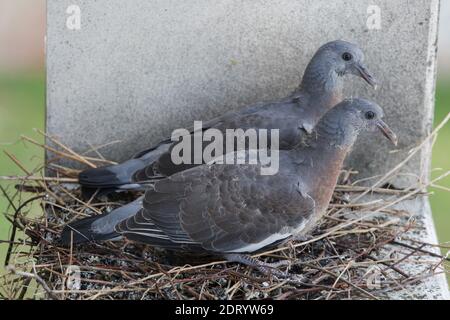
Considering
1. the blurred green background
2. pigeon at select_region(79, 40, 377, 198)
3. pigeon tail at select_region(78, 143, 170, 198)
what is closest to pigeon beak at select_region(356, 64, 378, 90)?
pigeon at select_region(79, 40, 377, 198)

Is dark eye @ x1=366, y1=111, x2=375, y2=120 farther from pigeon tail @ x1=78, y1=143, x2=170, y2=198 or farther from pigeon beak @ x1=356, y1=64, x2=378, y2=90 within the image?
pigeon tail @ x1=78, y1=143, x2=170, y2=198

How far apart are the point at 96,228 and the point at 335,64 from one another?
1.29 metres

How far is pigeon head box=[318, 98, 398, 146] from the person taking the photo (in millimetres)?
4043

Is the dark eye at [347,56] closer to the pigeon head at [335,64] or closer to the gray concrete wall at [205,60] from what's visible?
the pigeon head at [335,64]

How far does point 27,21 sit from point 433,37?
455 centimetres

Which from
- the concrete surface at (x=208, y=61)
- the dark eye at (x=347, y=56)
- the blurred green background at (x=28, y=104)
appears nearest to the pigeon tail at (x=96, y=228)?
the concrete surface at (x=208, y=61)

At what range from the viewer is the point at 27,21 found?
8.17m

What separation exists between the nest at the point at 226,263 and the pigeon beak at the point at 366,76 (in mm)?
394

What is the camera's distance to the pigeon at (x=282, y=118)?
4.35 meters

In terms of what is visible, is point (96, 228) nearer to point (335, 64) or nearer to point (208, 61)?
point (208, 61)

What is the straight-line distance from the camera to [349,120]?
4.05 meters

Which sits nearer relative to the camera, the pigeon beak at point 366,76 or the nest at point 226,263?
the nest at point 226,263
